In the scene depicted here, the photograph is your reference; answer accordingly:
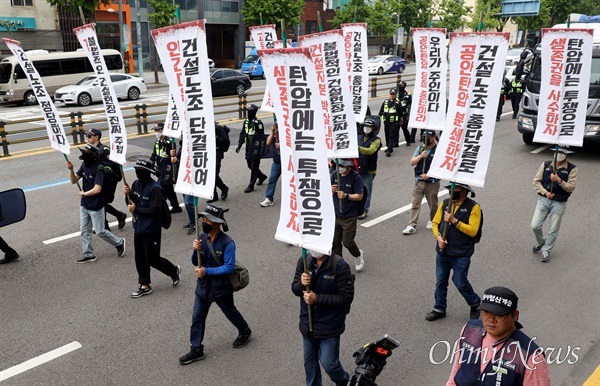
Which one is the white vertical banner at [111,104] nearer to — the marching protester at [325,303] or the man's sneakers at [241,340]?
the man's sneakers at [241,340]

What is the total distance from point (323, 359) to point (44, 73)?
86.2ft

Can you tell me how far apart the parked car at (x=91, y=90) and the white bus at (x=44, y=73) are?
151 centimetres

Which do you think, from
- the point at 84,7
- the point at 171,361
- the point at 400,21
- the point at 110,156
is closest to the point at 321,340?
the point at 171,361

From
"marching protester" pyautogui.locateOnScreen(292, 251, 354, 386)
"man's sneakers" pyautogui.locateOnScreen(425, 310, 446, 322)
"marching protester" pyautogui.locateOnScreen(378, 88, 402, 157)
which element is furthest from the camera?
"marching protester" pyautogui.locateOnScreen(378, 88, 402, 157)

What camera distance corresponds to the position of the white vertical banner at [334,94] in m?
7.77

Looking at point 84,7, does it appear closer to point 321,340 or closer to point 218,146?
point 218,146

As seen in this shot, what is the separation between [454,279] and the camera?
20.8 ft

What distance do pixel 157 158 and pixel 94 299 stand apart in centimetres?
335

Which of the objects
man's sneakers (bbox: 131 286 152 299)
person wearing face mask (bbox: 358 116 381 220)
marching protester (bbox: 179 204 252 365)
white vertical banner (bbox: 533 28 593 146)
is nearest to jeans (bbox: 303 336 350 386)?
marching protester (bbox: 179 204 252 365)

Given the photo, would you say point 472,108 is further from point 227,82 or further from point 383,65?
point 383,65

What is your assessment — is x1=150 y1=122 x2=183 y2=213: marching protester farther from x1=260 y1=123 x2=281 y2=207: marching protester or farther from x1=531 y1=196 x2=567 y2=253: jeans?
x1=531 y1=196 x2=567 y2=253: jeans

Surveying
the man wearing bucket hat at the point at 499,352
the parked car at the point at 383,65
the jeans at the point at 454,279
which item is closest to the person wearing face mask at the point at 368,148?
the jeans at the point at 454,279

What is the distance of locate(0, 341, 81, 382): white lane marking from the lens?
554 cm

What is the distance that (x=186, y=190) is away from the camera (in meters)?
5.69
